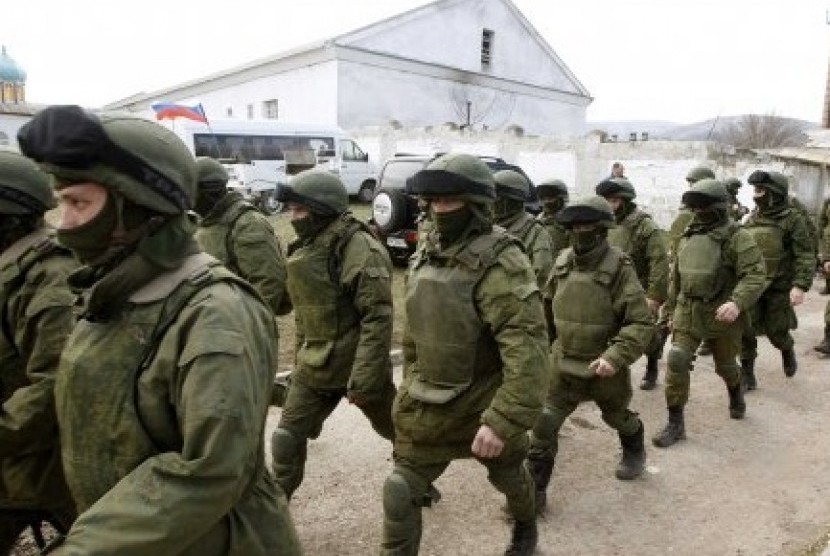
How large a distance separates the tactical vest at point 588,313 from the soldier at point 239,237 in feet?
5.63

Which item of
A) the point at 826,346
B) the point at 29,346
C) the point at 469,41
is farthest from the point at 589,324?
the point at 469,41

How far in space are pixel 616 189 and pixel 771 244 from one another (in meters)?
1.93

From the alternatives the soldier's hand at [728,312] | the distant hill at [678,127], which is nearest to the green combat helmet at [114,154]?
the soldier's hand at [728,312]

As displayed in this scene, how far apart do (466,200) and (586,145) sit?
56.5 ft

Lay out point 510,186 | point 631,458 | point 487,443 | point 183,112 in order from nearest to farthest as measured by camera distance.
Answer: point 487,443 < point 631,458 < point 510,186 < point 183,112

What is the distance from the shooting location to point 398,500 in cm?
317

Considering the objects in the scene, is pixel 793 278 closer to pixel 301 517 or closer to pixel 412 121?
pixel 301 517

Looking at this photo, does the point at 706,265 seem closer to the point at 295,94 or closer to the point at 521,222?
the point at 521,222

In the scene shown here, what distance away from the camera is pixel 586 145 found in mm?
19562

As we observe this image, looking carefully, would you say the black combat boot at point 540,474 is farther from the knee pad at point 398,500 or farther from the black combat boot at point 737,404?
the black combat boot at point 737,404

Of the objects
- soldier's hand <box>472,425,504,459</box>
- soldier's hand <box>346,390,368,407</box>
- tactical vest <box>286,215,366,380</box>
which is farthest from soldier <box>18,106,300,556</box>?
tactical vest <box>286,215,366,380</box>

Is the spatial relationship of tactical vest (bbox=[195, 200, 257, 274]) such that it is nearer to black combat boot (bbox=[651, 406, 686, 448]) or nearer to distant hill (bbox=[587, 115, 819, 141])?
black combat boot (bbox=[651, 406, 686, 448])

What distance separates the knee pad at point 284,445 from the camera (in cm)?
397

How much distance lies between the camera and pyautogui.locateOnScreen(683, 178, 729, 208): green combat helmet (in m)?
5.36
